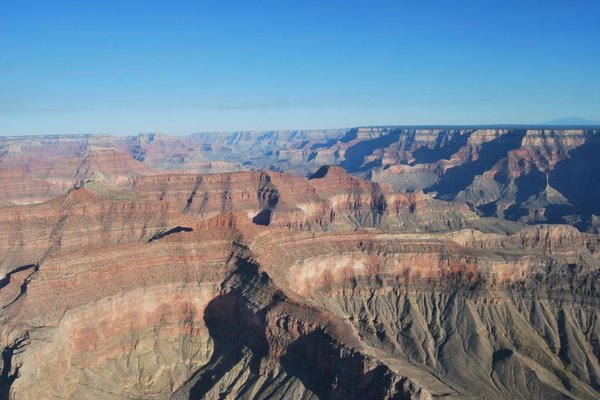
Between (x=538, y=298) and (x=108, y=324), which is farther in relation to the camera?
(x=538, y=298)

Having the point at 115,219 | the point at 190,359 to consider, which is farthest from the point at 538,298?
the point at 115,219

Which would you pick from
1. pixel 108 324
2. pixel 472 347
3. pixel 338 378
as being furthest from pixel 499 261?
pixel 108 324

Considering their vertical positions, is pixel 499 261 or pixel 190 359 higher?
pixel 499 261

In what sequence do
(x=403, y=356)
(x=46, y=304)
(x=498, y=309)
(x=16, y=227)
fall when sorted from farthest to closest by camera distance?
(x=16, y=227) < (x=498, y=309) < (x=403, y=356) < (x=46, y=304)

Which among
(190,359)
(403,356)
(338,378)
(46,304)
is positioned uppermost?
(46,304)

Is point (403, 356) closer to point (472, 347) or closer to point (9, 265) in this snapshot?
point (472, 347)

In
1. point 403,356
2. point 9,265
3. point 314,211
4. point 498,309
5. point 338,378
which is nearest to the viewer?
point 338,378
